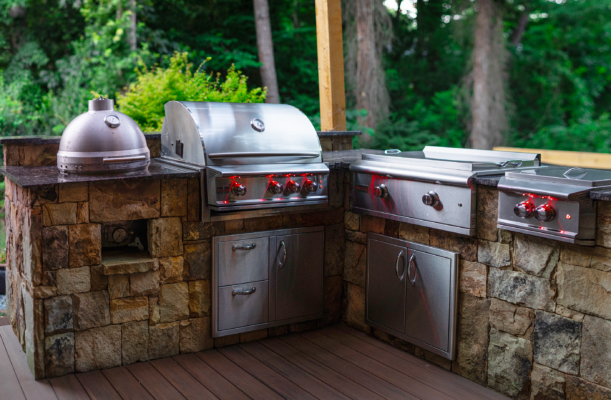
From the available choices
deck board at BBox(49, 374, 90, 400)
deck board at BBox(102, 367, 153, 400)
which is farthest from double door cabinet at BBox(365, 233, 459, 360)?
deck board at BBox(49, 374, 90, 400)

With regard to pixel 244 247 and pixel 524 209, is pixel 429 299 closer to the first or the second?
pixel 524 209

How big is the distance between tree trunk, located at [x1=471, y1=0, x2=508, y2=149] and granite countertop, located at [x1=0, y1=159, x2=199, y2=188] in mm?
8716

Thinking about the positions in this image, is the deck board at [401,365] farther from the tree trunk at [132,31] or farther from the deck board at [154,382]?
the tree trunk at [132,31]

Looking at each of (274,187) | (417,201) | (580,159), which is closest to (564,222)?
(417,201)

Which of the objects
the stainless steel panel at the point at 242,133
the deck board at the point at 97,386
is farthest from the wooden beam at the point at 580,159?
the deck board at the point at 97,386

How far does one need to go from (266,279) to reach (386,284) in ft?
2.35

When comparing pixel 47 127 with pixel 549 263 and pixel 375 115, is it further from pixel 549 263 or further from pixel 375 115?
pixel 549 263

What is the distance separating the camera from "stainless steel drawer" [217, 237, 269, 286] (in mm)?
3273

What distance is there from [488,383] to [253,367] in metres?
1.24

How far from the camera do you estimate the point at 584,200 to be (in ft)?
7.50

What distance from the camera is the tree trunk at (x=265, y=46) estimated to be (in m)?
9.58

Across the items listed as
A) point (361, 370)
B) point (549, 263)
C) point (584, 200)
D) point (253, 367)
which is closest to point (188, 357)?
point (253, 367)

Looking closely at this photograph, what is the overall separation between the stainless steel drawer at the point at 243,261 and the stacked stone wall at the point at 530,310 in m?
0.87

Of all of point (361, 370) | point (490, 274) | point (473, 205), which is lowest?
point (361, 370)
